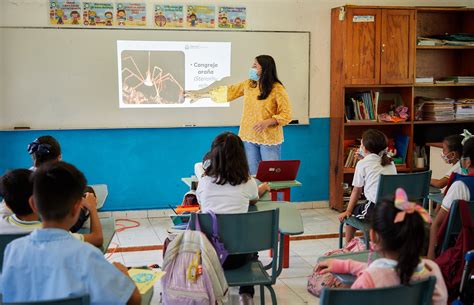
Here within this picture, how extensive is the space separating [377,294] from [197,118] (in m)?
4.33

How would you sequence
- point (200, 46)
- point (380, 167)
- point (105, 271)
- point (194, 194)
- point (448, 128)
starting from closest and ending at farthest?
point (105, 271) → point (194, 194) → point (380, 167) → point (200, 46) → point (448, 128)

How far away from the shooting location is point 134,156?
596cm

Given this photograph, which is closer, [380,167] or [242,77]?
[380,167]

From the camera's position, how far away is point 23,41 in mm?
5551

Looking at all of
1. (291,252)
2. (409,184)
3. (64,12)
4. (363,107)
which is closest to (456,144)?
(409,184)

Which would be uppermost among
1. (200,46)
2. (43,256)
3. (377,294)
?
(200,46)

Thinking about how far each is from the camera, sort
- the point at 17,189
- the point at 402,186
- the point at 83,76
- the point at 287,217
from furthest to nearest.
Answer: the point at 83,76 < the point at 402,186 < the point at 287,217 < the point at 17,189

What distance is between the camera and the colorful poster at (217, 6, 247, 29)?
599 cm

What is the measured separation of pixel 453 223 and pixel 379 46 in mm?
3179

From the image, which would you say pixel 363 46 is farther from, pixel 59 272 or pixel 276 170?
pixel 59 272

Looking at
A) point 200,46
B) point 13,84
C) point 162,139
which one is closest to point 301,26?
point 200,46

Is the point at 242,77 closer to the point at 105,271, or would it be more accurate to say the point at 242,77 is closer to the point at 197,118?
the point at 197,118

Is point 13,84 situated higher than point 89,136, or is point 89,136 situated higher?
point 13,84

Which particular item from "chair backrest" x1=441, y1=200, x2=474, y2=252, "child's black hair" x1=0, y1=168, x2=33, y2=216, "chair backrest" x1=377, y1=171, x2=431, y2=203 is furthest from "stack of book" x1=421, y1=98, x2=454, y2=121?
"child's black hair" x1=0, y1=168, x2=33, y2=216
